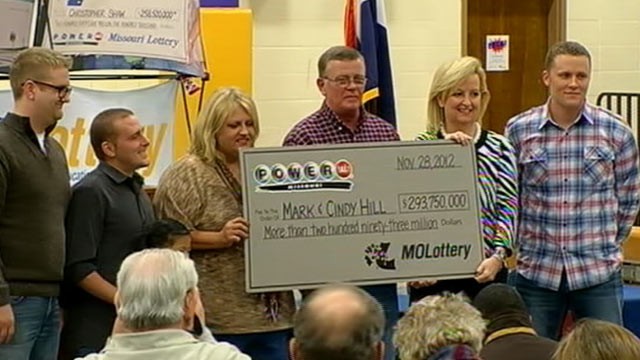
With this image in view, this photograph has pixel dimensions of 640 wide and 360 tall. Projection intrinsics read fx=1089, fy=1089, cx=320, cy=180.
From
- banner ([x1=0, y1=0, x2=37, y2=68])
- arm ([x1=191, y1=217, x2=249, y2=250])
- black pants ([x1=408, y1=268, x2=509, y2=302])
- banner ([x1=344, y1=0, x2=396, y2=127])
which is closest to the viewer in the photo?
arm ([x1=191, y1=217, x2=249, y2=250])

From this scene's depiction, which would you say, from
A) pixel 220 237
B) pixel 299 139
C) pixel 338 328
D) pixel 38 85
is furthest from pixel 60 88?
pixel 338 328

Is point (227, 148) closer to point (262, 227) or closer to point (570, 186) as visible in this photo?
point (262, 227)

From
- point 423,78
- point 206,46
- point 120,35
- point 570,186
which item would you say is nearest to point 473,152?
point 570,186

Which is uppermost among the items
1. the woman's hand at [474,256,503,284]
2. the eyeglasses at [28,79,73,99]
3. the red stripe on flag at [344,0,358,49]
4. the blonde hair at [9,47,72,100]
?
the red stripe on flag at [344,0,358,49]

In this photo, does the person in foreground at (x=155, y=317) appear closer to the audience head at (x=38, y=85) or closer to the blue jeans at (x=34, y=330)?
the blue jeans at (x=34, y=330)

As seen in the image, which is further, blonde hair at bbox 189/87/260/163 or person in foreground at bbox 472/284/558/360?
blonde hair at bbox 189/87/260/163

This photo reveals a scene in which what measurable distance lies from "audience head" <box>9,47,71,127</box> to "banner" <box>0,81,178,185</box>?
1391mm

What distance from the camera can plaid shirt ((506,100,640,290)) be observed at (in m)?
4.17

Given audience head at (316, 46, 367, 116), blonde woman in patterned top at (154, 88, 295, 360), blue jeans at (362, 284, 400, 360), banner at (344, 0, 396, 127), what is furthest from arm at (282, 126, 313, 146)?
banner at (344, 0, 396, 127)

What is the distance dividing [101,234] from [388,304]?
3.78ft

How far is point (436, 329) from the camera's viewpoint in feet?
8.72

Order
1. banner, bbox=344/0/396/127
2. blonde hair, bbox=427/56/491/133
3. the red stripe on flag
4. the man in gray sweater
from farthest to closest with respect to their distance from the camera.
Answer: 1. the red stripe on flag
2. banner, bbox=344/0/396/127
3. blonde hair, bbox=427/56/491/133
4. the man in gray sweater

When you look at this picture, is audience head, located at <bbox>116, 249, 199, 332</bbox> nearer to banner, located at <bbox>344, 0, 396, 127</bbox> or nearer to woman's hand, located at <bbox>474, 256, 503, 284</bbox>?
woman's hand, located at <bbox>474, 256, 503, 284</bbox>

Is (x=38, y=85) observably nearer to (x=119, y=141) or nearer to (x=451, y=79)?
(x=119, y=141)
